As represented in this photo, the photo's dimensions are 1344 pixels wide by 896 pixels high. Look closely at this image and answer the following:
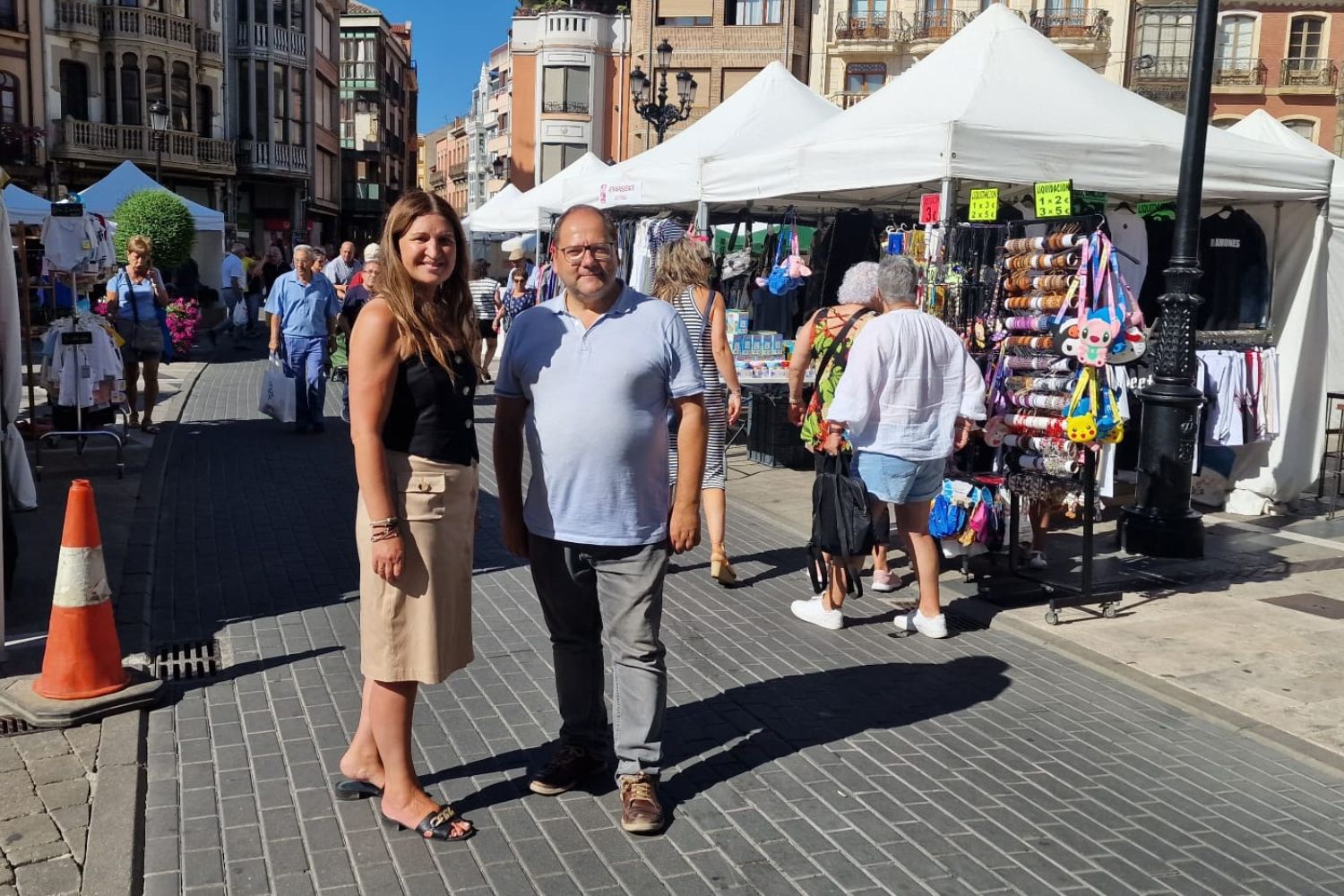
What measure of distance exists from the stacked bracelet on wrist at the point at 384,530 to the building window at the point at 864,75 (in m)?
42.6

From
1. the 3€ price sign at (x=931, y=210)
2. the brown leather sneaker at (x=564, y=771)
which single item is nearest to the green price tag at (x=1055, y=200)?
the 3€ price sign at (x=931, y=210)

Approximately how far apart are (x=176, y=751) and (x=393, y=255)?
2.06m

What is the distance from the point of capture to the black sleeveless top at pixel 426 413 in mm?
3490

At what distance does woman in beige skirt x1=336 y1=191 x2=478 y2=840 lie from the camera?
3.46 metres

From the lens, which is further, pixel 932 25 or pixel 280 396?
pixel 932 25

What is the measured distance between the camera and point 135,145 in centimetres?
A: 3616

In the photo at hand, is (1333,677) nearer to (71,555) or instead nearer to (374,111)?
(71,555)

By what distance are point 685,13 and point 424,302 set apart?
147ft

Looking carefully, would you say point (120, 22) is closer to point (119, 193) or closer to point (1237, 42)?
point (119, 193)

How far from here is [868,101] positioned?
8.91m

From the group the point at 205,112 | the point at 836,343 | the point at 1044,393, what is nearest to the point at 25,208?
the point at 836,343

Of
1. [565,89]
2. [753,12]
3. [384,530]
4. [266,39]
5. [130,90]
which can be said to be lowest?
[384,530]

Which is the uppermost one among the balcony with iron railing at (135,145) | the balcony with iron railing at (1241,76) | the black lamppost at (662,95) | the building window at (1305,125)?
the balcony with iron railing at (1241,76)

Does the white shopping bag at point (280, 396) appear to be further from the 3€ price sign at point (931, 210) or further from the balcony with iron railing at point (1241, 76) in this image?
the balcony with iron railing at point (1241, 76)
